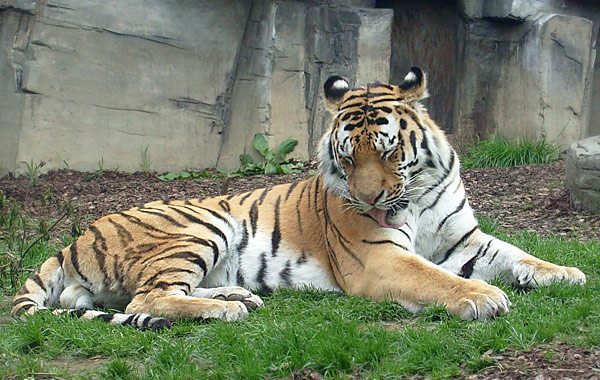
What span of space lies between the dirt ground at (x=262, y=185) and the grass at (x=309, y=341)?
8.62 ft

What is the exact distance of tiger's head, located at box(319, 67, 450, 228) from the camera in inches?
191

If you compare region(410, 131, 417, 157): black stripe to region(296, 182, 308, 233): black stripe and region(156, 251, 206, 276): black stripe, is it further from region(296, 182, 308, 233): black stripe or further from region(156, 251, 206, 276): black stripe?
region(156, 251, 206, 276): black stripe

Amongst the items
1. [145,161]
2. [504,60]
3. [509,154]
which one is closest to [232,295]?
[145,161]

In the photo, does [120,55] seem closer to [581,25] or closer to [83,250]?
[83,250]

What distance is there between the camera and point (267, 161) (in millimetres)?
10406

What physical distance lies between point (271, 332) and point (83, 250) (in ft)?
5.56

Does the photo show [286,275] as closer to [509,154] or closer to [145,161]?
[145,161]

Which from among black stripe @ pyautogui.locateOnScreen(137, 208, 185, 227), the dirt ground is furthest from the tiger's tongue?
the dirt ground

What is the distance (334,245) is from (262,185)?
4.14 m

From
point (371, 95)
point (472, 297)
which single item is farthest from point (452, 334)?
point (371, 95)

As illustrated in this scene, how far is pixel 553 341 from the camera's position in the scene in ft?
12.4

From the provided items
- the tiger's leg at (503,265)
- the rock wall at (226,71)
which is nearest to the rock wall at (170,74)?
the rock wall at (226,71)

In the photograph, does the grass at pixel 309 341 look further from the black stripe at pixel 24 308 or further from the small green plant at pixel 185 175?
the small green plant at pixel 185 175

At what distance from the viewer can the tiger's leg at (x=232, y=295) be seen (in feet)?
16.0
